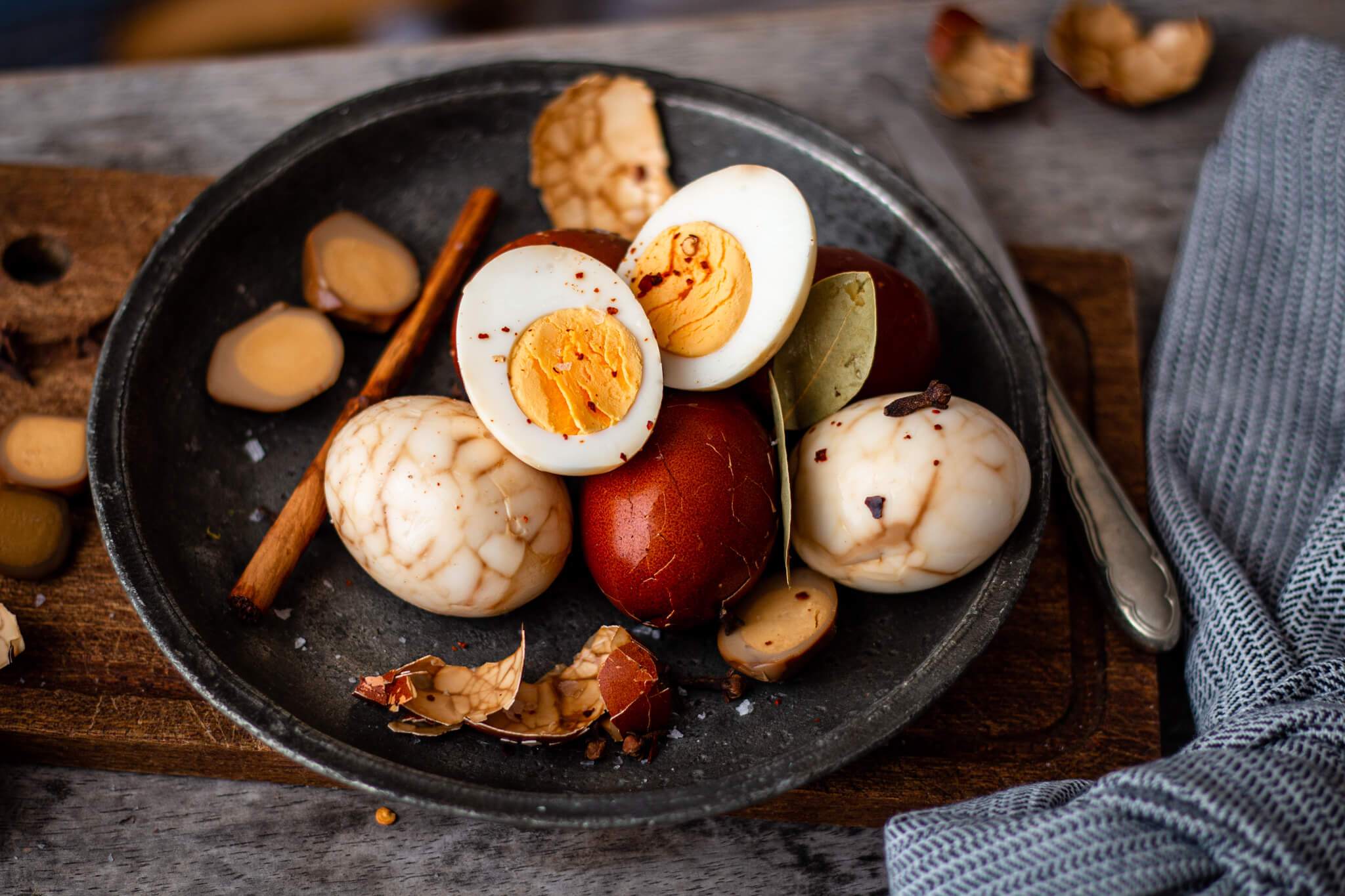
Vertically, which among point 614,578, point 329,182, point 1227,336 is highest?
point 329,182

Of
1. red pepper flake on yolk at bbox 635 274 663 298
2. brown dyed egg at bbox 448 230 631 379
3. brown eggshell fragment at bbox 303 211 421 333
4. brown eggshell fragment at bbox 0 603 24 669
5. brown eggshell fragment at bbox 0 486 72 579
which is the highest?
brown dyed egg at bbox 448 230 631 379

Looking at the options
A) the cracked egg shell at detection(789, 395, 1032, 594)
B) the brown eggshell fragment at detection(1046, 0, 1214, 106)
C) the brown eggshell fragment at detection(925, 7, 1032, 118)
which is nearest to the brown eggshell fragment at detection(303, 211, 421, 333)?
the cracked egg shell at detection(789, 395, 1032, 594)

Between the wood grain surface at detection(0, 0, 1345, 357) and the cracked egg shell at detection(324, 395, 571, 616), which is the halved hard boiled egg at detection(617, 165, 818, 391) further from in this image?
the wood grain surface at detection(0, 0, 1345, 357)

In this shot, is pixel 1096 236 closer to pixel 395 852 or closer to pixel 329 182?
pixel 329 182

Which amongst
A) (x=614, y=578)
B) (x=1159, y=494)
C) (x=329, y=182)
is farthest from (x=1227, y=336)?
(x=329, y=182)

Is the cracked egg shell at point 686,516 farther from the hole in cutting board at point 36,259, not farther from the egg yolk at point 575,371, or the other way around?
the hole in cutting board at point 36,259
